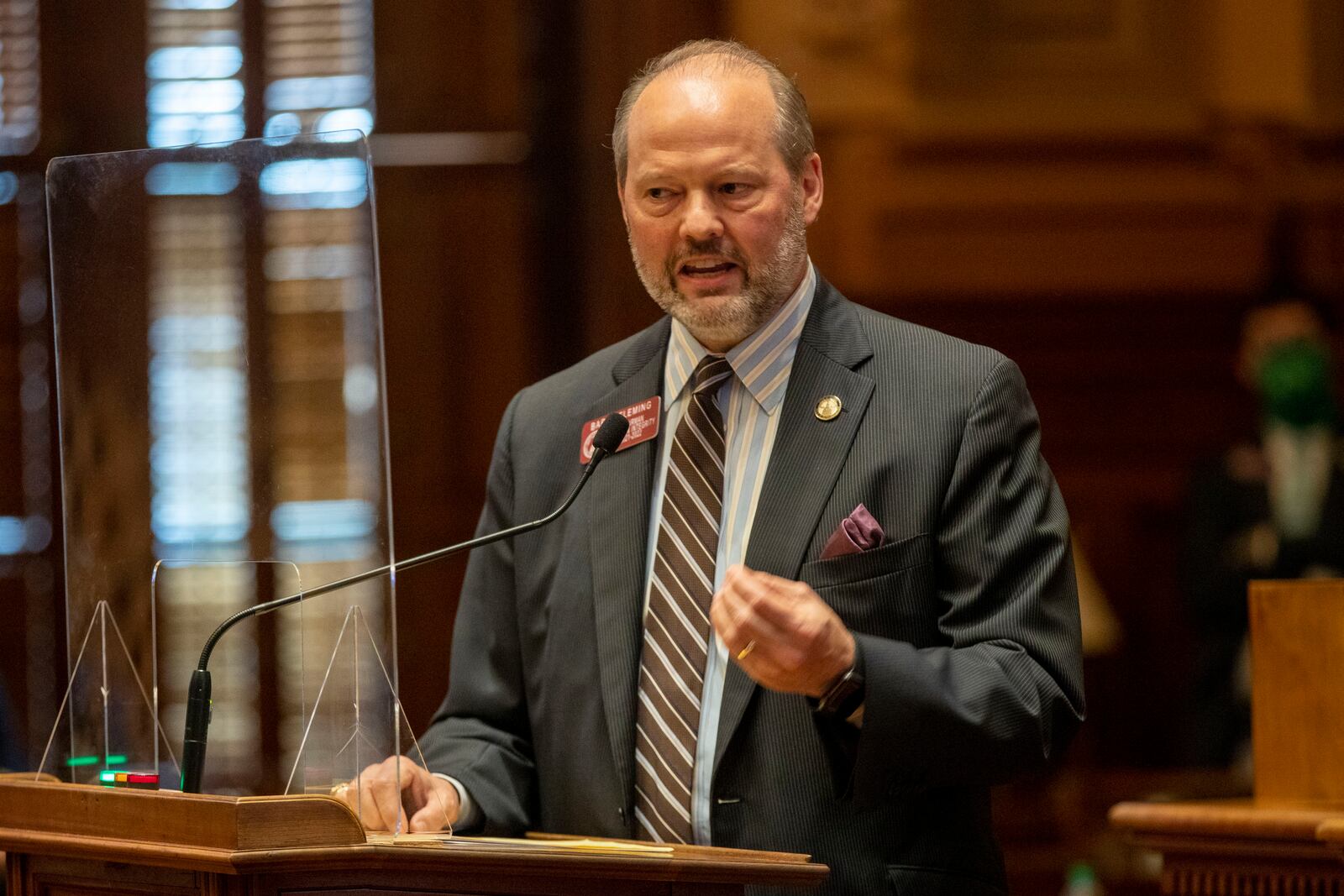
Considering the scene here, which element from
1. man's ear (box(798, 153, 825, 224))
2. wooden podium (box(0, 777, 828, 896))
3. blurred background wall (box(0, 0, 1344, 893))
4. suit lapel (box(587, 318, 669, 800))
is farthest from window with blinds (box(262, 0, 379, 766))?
blurred background wall (box(0, 0, 1344, 893))

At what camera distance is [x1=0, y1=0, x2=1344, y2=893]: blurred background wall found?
18.7 ft

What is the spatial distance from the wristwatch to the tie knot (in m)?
0.49

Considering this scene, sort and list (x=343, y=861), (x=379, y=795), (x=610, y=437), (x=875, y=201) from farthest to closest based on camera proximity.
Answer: (x=875, y=201)
(x=610, y=437)
(x=379, y=795)
(x=343, y=861)

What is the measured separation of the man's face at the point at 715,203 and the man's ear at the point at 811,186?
0.21ft

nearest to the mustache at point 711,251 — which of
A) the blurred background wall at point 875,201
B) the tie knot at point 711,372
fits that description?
the tie knot at point 711,372

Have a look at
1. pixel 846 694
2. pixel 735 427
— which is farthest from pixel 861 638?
pixel 735 427

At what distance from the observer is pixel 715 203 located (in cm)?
209

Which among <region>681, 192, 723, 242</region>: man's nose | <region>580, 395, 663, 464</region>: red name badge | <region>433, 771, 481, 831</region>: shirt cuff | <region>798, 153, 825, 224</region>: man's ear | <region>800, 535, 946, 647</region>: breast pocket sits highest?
<region>798, 153, 825, 224</region>: man's ear

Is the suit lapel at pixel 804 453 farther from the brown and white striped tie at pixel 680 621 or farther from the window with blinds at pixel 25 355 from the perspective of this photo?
the window with blinds at pixel 25 355

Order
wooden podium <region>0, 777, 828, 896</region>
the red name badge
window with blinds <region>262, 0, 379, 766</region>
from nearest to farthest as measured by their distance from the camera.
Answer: wooden podium <region>0, 777, 828, 896</region> → window with blinds <region>262, 0, 379, 766</region> → the red name badge

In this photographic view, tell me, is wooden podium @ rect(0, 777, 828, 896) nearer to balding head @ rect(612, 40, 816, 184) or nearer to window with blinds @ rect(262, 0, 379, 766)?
window with blinds @ rect(262, 0, 379, 766)

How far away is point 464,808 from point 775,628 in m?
0.56

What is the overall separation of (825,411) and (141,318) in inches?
30.6

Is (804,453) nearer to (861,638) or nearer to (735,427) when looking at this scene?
(735,427)
